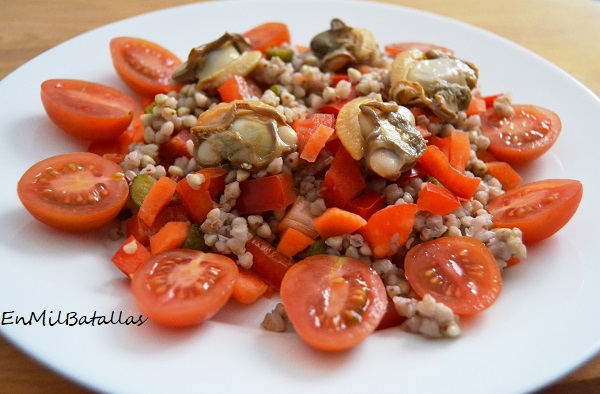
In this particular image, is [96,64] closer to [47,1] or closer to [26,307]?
[47,1]

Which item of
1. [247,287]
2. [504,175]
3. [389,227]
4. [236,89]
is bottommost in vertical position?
[247,287]

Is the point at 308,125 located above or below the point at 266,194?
above

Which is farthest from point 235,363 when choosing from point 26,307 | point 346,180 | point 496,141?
point 496,141

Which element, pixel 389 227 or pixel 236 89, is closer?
pixel 389 227

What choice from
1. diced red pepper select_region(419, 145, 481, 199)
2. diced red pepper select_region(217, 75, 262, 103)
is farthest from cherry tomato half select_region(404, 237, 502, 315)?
diced red pepper select_region(217, 75, 262, 103)

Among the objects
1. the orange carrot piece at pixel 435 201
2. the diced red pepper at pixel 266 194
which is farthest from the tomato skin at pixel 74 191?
the orange carrot piece at pixel 435 201

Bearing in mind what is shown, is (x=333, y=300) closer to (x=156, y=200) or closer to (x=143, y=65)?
(x=156, y=200)

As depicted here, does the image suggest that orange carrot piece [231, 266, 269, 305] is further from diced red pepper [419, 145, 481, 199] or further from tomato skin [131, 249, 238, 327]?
diced red pepper [419, 145, 481, 199]

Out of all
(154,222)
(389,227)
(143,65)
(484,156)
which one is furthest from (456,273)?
(143,65)
